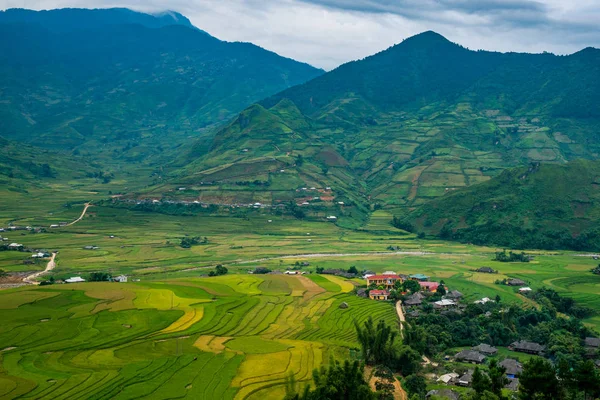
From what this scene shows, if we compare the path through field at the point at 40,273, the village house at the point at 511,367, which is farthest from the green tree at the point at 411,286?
the path through field at the point at 40,273

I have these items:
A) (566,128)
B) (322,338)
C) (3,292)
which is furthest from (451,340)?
(566,128)

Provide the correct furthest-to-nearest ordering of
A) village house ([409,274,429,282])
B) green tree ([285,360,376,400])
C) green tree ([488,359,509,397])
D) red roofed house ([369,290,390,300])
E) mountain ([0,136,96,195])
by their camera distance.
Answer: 1. mountain ([0,136,96,195])
2. village house ([409,274,429,282])
3. red roofed house ([369,290,390,300])
4. green tree ([285,360,376,400])
5. green tree ([488,359,509,397])

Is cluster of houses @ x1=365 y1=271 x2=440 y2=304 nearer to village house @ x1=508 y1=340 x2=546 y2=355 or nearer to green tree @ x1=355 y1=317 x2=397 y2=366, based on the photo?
village house @ x1=508 y1=340 x2=546 y2=355

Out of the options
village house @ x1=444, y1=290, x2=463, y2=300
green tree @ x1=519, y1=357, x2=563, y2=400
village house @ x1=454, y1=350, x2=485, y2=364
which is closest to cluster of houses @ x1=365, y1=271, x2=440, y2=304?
village house @ x1=444, y1=290, x2=463, y2=300

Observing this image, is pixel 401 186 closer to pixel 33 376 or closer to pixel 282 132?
pixel 282 132

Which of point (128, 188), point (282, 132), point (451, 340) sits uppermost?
point (282, 132)
